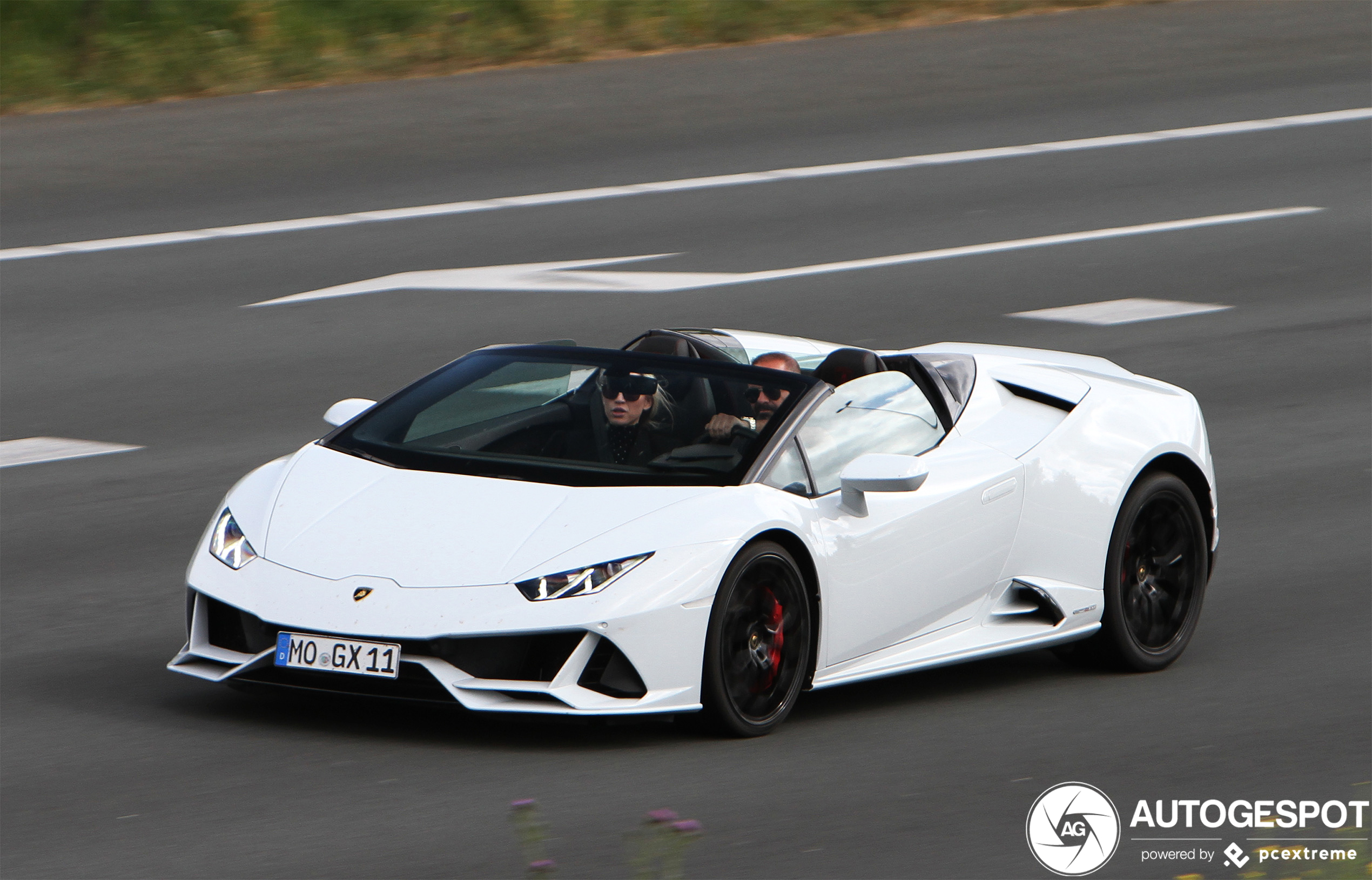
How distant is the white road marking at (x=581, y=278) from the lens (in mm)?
14859

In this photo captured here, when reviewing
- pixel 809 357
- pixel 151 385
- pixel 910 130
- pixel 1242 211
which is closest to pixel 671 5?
pixel 910 130

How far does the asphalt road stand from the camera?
20.8 feet

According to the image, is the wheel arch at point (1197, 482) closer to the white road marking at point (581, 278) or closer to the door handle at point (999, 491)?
the door handle at point (999, 491)

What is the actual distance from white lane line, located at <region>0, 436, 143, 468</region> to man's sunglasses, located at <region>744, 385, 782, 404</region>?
15.5 feet

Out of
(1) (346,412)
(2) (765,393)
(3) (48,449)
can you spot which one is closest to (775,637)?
(2) (765,393)

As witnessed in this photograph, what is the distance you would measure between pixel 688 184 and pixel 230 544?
438 inches

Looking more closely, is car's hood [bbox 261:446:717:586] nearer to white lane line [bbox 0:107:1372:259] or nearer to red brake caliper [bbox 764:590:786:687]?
red brake caliper [bbox 764:590:786:687]

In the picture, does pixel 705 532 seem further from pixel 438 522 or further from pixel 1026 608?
pixel 1026 608

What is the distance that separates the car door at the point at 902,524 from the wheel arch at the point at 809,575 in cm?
3

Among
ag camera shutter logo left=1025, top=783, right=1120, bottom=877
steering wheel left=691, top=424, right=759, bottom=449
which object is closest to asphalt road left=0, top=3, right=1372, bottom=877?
ag camera shutter logo left=1025, top=783, right=1120, bottom=877

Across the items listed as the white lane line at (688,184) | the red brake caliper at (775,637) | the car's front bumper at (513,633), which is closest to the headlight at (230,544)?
the car's front bumper at (513,633)

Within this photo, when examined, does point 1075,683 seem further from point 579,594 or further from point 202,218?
point 202,218

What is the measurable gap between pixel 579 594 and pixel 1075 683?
102 inches

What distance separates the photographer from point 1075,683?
8.46m
